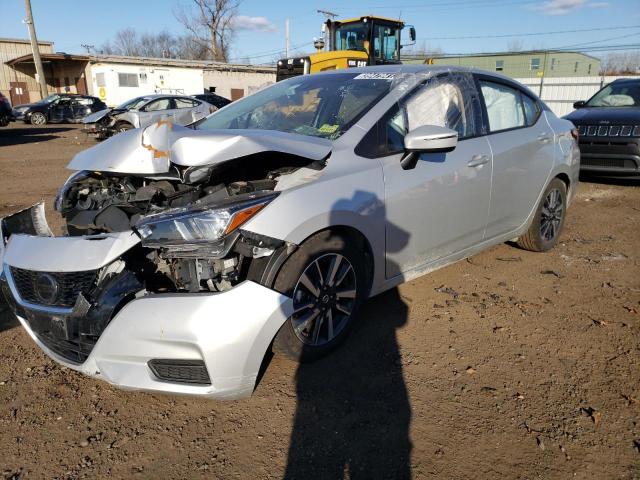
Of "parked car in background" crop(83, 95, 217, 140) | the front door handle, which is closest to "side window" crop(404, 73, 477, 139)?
the front door handle

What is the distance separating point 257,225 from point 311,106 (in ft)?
4.78

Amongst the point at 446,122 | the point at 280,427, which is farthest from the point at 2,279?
the point at 446,122

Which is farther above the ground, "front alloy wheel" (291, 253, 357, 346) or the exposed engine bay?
the exposed engine bay

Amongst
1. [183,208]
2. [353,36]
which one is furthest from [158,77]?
[183,208]

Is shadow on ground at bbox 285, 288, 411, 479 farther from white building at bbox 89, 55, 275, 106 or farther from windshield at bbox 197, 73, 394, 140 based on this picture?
white building at bbox 89, 55, 275, 106

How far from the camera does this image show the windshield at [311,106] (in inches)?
129

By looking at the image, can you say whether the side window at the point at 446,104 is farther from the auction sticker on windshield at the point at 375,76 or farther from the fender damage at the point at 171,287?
the fender damage at the point at 171,287

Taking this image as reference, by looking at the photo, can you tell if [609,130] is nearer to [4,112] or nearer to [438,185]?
[438,185]

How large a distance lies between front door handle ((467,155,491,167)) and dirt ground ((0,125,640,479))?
1066 millimetres

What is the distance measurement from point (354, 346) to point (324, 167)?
1174 millimetres

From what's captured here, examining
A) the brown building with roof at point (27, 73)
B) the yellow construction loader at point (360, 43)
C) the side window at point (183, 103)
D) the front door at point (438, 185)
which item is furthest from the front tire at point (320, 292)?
the brown building with roof at point (27, 73)

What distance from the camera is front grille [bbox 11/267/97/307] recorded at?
2381mm

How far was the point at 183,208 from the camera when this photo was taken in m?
2.51

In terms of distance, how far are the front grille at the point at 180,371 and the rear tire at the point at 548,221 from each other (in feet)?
11.5
